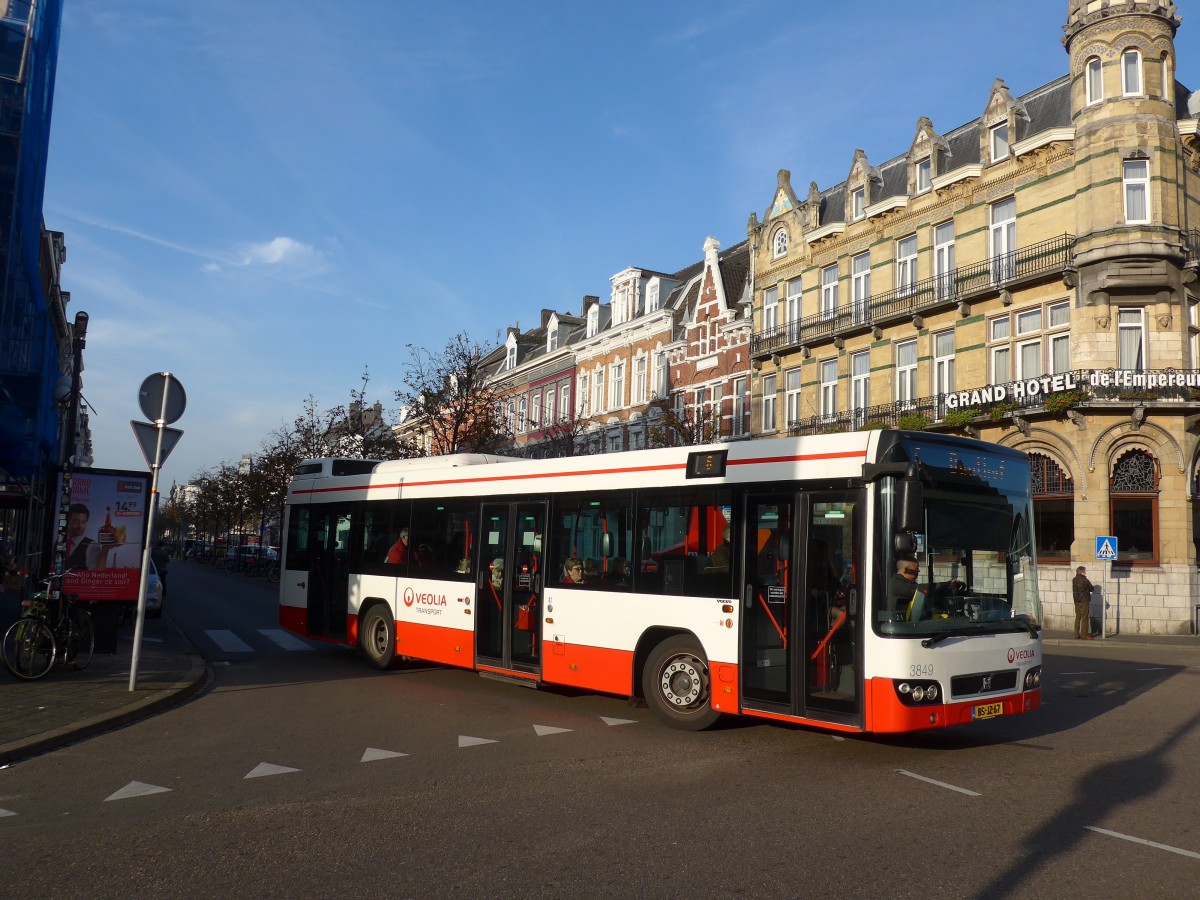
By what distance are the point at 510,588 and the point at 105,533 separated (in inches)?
280

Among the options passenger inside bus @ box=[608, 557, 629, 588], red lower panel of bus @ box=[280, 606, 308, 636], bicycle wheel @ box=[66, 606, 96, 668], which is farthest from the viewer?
red lower panel of bus @ box=[280, 606, 308, 636]

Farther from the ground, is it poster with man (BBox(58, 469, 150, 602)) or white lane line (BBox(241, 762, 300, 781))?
poster with man (BBox(58, 469, 150, 602))

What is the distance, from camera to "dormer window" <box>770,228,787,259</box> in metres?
38.4

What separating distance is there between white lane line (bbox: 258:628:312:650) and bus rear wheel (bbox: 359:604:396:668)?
120 inches

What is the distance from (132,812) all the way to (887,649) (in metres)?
5.60

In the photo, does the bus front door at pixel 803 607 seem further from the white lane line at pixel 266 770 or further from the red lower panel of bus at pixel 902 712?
the white lane line at pixel 266 770

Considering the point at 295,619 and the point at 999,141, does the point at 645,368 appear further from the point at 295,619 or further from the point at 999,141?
the point at 295,619

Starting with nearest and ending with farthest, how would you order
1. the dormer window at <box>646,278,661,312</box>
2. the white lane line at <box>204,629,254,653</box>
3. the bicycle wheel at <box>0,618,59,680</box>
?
the bicycle wheel at <box>0,618,59,680</box>, the white lane line at <box>204,629,254,653</box>, the dormer window at <box>646,278,661,312</box>

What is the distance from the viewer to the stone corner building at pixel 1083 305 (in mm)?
25469

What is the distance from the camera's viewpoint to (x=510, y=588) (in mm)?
11617

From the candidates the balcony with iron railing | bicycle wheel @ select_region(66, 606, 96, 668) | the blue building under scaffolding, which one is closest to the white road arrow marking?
bicycle wheel @ select_region(66, 606, 96, 668)

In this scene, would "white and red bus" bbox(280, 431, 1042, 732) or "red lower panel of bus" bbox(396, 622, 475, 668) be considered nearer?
"white and red bus" bbox(280, 431, 1042, 732)

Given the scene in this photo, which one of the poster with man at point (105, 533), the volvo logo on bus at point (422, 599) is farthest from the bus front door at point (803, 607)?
the poster with man at point (105, 533)

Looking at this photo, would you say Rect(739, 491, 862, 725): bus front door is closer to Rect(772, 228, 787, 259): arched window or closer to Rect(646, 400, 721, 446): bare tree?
Rect(646, 400, 721, 446): bare tree
